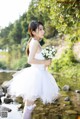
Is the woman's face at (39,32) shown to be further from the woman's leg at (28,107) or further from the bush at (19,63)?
the bush at (19,63)

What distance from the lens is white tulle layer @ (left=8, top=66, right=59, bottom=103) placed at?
7.65m

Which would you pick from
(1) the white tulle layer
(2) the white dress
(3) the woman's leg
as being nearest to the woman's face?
(2) the white dress

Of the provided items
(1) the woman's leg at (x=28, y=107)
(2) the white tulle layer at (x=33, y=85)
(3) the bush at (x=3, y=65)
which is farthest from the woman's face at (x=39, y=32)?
(3) the bush at (x=3, y=65)

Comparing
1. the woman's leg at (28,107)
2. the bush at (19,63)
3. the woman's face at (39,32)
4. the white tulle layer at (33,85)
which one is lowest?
the woman's leg at (28,107)

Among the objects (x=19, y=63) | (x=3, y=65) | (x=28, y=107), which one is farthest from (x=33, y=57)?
(x=3, y=65)

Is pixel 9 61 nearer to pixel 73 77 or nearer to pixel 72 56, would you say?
pixel 72 56

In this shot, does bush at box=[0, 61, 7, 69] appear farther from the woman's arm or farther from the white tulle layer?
the woman's arm

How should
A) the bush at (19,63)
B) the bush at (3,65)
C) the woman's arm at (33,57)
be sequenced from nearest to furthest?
the woman's arm at (33,57) → the bush at (19,63) → the bush at (3,65)

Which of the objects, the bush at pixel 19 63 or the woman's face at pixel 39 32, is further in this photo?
the bush at pixel 19 63

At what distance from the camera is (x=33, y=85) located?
7.65m

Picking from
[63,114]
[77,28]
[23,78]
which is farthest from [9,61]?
[23,78]

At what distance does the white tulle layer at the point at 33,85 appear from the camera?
25.1ft

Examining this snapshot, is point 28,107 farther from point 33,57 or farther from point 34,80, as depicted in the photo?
point 33,57

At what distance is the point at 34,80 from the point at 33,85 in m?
0.10
